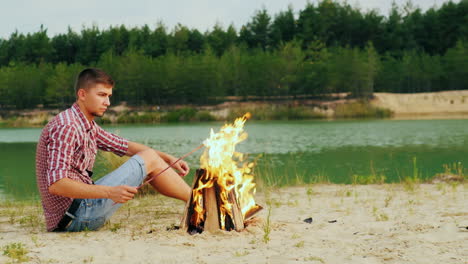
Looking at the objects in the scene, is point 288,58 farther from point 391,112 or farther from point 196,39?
point 196,39

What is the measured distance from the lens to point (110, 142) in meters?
4.38

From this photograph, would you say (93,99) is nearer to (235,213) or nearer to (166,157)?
(166,157)

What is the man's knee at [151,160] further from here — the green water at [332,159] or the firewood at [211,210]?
the green water at [332,159]

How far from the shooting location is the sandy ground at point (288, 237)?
10.7ft

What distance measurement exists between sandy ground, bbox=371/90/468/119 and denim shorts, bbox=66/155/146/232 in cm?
4848

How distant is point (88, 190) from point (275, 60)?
164 ft

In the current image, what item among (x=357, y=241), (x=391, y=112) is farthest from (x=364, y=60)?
(x=357, y=241)

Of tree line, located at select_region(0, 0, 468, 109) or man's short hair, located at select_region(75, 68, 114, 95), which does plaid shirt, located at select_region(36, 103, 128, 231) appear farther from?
tree line, located at select_region(0, 0, 468, 109)

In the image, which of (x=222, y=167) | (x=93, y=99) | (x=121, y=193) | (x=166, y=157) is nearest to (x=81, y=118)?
(x=93, y=99)

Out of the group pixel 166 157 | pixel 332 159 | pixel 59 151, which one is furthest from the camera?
pixel 332 159

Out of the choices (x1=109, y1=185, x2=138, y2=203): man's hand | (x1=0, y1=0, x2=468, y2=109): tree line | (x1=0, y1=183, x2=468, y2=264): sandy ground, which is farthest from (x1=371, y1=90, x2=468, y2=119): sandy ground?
(x1=109, y1=185, x2=138, y2=203): man's hand

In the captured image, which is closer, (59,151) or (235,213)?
(59,151)

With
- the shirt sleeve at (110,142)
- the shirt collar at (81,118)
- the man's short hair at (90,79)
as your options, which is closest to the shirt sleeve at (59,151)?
the shirt collar at (81,118)

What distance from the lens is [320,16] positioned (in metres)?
66.4
